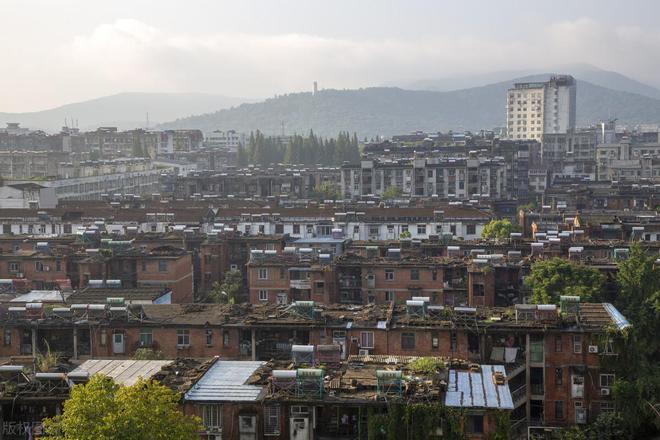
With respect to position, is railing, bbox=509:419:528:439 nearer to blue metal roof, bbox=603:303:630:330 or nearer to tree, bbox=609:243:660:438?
tree, bbox=609:243:660:438

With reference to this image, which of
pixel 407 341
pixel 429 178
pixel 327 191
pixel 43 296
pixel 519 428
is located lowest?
pixel 519 428

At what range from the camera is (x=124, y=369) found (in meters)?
31.0

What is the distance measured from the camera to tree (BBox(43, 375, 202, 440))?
22.5m

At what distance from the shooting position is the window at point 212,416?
2723cm

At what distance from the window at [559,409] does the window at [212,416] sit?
14918mm

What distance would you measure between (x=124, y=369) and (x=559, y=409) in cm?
1663

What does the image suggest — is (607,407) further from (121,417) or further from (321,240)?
(321,240)

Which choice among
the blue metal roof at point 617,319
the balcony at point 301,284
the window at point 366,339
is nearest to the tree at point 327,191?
the balcony at point 301,284

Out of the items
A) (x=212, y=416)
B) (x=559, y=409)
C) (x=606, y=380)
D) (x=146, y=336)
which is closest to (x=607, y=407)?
(x=606, y=380)

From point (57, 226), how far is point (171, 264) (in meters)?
23.6

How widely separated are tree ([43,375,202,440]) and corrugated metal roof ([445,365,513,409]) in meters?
7.98

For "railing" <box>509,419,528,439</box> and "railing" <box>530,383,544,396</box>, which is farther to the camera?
"railing" <box>530,383,544,396</box>

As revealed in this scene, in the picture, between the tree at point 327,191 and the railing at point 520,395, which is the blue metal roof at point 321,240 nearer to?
the railing at point 520,395

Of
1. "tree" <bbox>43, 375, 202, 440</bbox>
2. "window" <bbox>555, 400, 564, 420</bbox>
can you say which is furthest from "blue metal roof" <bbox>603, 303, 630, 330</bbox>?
"tree" <bbox>43, 375, 202, 440</bbox>
